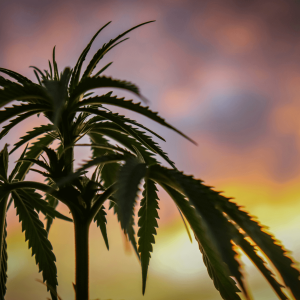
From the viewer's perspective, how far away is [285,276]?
13.4 inches

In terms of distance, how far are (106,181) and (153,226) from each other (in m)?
0.31

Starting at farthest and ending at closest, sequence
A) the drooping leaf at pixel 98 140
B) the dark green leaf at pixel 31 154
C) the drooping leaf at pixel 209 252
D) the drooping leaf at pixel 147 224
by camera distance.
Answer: the drooping leaf at pixel 98 140 → the dark green leaf at pixel 31 154 → the drooping leaf at pixel 147 224 → the drooping leaf at pixel 209 252

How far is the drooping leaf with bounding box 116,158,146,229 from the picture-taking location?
363 mm

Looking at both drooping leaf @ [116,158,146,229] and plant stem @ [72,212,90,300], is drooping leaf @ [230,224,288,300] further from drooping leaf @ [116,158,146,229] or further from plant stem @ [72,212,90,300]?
plant stem @ [72,212,90,300]

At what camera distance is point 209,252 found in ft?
1.96

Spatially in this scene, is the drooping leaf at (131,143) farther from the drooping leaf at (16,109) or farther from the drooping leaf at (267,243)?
the drooping leaf at (267,243)

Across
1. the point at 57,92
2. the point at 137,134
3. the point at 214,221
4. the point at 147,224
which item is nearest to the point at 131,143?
the point at 137,134

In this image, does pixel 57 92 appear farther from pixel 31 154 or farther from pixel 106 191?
pixel 31 154

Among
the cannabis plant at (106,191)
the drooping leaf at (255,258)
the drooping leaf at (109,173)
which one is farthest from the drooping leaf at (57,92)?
the drooping leaf at (109,173)

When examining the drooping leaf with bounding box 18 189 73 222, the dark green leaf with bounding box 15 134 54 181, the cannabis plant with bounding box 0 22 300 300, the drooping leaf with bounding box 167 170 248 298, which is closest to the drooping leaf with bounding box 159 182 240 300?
the cannabis plant with bounding box 0 22 300 300

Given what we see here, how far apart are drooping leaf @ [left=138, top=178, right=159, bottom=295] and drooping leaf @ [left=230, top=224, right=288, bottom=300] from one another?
32cm

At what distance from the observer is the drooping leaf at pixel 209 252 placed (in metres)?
0.58

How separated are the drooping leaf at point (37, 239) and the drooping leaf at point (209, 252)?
413 mm

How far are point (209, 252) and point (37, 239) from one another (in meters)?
0.49
